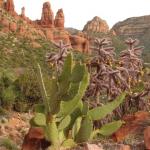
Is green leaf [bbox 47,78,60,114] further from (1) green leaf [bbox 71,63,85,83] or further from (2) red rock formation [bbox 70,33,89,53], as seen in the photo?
(2) red rock formation [bbox 70,33,89,53]

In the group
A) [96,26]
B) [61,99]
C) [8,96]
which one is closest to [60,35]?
[96,26]

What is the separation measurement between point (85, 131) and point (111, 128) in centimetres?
50

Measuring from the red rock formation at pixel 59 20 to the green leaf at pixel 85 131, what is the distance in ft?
298

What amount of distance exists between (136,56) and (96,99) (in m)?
1.62

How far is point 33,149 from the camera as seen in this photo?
8.34 m

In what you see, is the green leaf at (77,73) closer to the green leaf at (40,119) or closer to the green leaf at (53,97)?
the green leaf at (53,97)

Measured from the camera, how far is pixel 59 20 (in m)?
99.9

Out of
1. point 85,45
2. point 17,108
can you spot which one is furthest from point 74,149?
point 85,45

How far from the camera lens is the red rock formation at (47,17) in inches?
3802

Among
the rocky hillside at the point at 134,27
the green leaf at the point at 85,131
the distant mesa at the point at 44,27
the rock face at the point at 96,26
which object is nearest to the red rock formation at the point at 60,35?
the distant mesa at the point at 44,27

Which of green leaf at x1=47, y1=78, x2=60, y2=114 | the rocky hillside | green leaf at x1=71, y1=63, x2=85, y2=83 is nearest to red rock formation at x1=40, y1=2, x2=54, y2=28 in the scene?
the rocky hillside

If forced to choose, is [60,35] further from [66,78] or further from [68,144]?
[66,78]

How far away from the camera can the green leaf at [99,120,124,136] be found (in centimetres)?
825

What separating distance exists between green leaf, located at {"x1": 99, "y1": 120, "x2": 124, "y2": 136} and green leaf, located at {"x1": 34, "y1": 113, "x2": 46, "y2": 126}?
1364 mm
